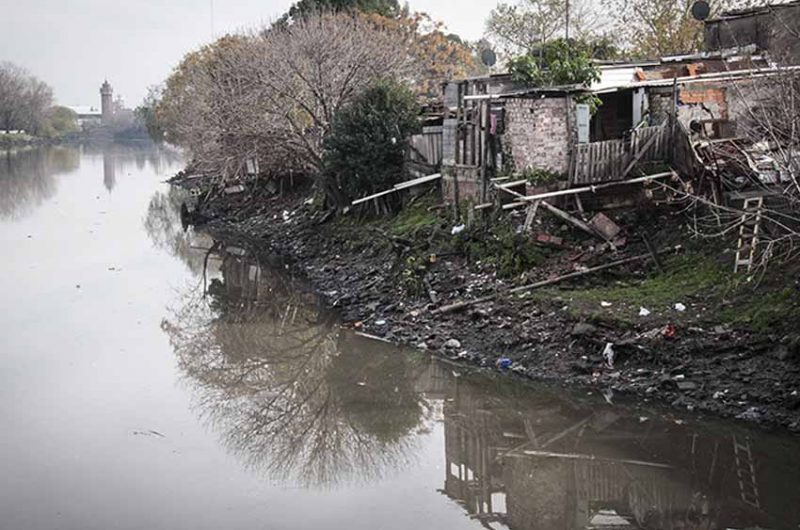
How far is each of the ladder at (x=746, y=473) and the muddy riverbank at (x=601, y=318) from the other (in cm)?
49

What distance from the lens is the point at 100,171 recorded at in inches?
2382

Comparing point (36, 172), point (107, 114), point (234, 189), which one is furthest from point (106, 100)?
point (234, 189)

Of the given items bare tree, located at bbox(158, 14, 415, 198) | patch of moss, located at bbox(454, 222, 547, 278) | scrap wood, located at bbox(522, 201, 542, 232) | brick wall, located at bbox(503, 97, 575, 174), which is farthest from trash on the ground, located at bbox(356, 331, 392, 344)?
bare tree, located at bbox(158, 14, 415, 198)

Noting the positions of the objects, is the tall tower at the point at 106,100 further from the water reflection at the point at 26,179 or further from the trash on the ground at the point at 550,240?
the trash on the ground at the point at 550,240

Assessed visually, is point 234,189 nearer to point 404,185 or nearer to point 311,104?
point 311,104

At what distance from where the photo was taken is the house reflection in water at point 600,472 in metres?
8.38

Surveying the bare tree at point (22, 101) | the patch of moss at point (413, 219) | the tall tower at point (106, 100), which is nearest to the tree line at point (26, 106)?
the bare tree at point (22, 101)

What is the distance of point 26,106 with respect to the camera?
301ft

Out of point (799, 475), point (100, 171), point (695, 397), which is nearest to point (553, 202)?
point (695, 397)

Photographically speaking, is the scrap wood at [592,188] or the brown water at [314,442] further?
the scrap wood at [592,188]

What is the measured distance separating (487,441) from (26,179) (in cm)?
4514

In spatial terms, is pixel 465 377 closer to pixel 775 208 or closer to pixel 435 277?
pixel 435 277

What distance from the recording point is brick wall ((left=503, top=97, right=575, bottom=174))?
15.2 metres

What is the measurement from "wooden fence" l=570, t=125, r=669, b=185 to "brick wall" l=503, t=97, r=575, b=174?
0.44 m
